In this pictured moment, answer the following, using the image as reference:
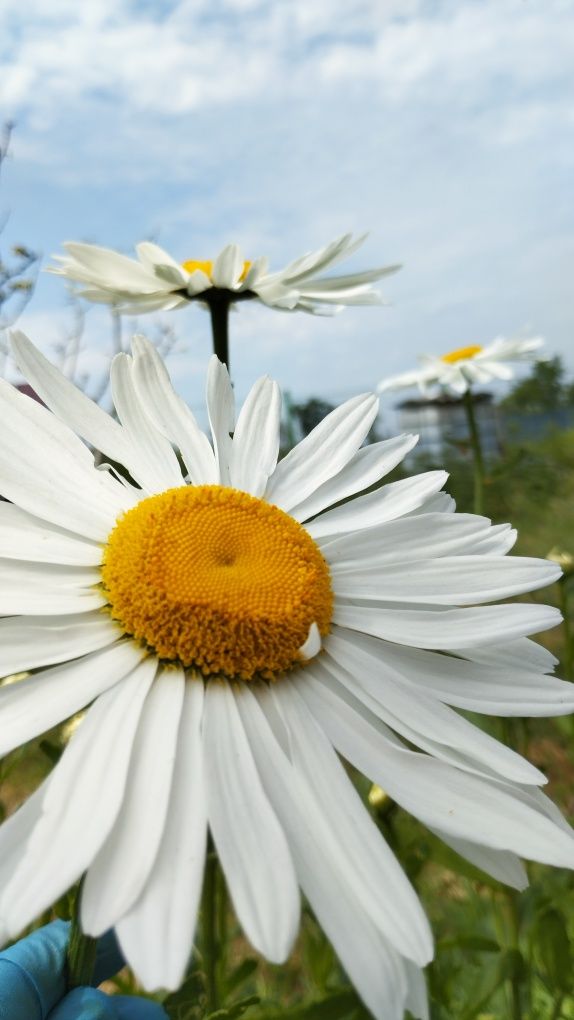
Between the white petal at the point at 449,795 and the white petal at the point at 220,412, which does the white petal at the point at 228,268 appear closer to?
the white petal at the point at 220,412

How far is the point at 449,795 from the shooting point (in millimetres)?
459

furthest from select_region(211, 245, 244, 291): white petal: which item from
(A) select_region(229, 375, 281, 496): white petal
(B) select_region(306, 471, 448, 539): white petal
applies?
(B) select_region(306, 471, 448, 539): white petal

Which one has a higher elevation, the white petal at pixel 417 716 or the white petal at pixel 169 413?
the white petal at pixel 169 413

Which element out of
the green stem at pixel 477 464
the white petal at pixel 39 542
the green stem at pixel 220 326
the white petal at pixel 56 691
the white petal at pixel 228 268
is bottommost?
the green stem at pixel 477 464

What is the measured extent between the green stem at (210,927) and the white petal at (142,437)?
0.25 metres

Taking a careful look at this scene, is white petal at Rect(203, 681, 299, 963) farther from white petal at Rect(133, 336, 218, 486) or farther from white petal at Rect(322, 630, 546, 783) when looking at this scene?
white petal at Rect(133, 336, 218, 486)

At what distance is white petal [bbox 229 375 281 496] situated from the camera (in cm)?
64

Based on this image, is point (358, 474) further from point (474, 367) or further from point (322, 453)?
point (474, 367)

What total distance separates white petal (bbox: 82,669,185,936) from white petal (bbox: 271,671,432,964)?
0.07 m

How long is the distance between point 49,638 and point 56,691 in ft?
0.13

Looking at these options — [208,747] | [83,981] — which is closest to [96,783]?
[208,747]

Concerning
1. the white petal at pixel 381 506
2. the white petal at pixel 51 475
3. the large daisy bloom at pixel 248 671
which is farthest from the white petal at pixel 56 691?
the white petal at pixel 381 506

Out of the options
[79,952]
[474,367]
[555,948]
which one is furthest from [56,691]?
[474,367]

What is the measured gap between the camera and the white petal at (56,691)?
0.41 m
